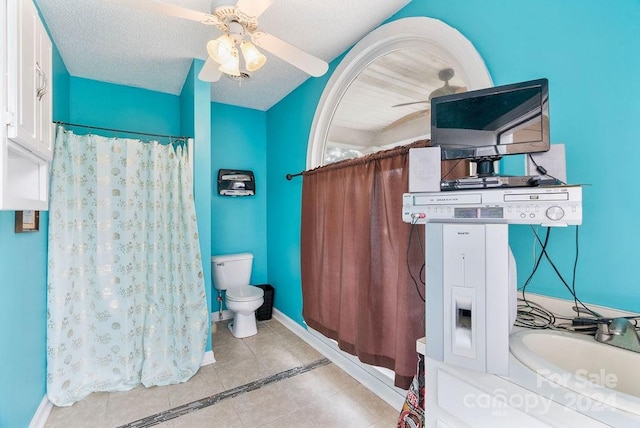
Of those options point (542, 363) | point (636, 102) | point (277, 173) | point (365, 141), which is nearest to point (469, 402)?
point (542, 363)

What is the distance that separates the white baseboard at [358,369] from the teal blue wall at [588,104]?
3.59 feet

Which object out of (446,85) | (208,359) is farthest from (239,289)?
(446,85)

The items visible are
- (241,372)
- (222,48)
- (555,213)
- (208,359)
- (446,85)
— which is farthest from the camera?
(208,359)

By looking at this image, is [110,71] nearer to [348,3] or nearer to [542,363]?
[348,3]

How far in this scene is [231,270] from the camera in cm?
292

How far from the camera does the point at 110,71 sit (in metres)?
2.47

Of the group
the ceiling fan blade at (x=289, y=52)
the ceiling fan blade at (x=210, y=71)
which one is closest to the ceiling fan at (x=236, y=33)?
the ceiling fan blade at (x=289, y=52)

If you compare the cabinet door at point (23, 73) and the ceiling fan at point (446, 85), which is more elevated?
the ceiling fan at point (446, 85)

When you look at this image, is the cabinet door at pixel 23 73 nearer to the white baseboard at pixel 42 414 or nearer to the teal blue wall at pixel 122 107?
the white baseboard at pixel 42 414

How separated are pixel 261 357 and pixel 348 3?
8.80 ft

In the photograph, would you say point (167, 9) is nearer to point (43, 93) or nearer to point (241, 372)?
point (43, 93)

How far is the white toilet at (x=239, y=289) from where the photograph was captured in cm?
262

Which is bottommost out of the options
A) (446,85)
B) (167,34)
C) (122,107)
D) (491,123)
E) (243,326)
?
(243,326)

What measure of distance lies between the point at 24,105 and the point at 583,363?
211cm
